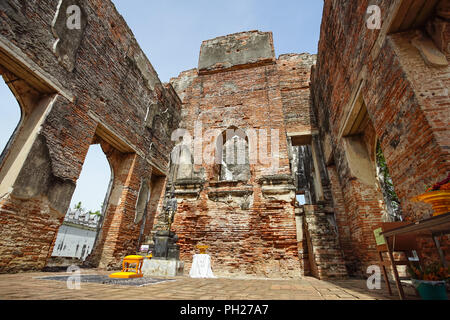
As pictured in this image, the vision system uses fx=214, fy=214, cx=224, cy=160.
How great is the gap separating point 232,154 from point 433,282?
6.12 meters

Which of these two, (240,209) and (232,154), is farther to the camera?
(232,154)

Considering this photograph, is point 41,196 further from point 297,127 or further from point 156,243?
point 297,127

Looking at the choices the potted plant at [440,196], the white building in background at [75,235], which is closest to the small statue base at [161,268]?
the potted plant at [440,196]

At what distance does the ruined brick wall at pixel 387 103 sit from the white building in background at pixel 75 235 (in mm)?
13717

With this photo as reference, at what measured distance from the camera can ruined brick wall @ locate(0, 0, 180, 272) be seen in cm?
474

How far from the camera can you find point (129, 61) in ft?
28.0

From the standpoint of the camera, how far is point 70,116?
19.6 ft

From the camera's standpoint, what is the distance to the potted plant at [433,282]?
83.0 inches

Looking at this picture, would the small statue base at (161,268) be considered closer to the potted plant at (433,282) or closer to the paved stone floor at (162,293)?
the paved stone floor at (162,293)

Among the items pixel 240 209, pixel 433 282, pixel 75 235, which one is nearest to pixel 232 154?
pixel 240 209

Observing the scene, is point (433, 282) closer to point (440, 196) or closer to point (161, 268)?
point (440, 196)

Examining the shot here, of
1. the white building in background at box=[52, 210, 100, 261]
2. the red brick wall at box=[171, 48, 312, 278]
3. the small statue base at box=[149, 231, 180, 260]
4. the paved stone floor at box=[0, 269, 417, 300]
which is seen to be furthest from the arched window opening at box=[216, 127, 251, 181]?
the white building in background at box=[52, 210, 100, 261]

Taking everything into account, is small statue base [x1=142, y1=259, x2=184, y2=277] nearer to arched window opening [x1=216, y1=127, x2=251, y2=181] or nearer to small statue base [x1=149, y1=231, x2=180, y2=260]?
small statue base [x1=149, y1=231, x2=180, y2=260]

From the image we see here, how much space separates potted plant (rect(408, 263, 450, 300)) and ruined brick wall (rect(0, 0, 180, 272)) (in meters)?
6.97
